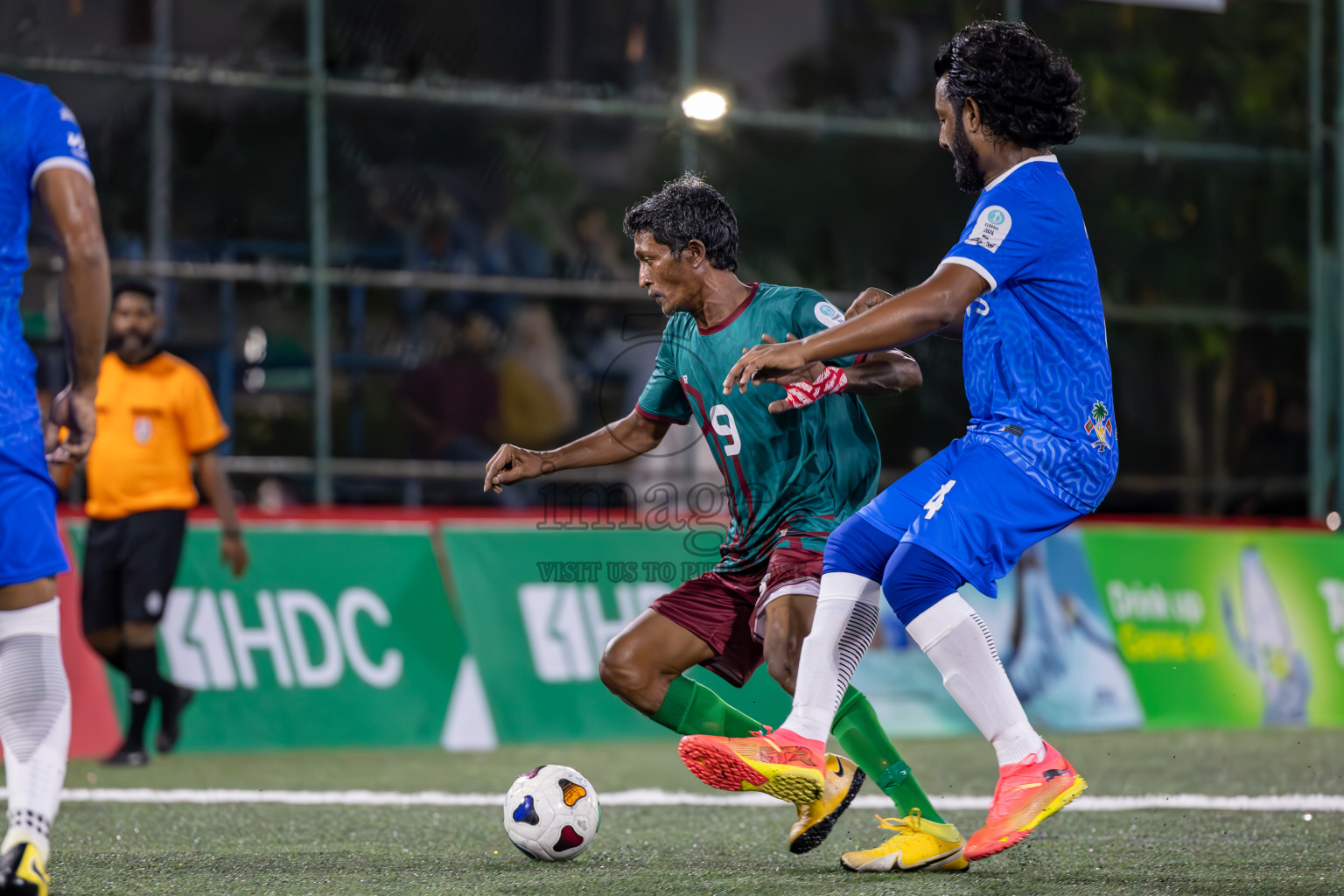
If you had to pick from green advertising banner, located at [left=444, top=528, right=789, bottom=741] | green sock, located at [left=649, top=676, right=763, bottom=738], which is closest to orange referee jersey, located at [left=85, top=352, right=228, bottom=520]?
green advertising banner, located at [left=444, top=528, right=789, bottom=741]

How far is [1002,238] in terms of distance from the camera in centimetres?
429

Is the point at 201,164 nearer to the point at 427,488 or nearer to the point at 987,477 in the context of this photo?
the point at 427,488

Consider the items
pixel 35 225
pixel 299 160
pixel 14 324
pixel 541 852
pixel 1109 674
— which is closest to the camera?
pixel 14 324

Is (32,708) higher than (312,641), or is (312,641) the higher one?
(32,708)

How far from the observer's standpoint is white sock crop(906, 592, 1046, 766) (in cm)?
443

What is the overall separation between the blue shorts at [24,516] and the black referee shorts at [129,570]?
4862mm

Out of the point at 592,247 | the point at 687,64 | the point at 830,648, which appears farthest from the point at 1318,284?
the point at 830,648

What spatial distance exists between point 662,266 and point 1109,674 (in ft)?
20.4

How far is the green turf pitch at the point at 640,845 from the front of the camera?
179 inches

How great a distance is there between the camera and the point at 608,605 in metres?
9.78

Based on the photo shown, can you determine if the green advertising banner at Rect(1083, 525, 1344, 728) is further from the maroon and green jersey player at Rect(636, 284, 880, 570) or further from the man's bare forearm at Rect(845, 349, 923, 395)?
the man's bare forearm at Rect(845, 349, 923, 395)

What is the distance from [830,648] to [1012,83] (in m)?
1.62

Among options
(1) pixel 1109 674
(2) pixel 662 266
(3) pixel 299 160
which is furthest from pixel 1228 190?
(2) pixel 662 266

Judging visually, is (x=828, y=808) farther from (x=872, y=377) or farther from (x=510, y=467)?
(x=510, y=467)
